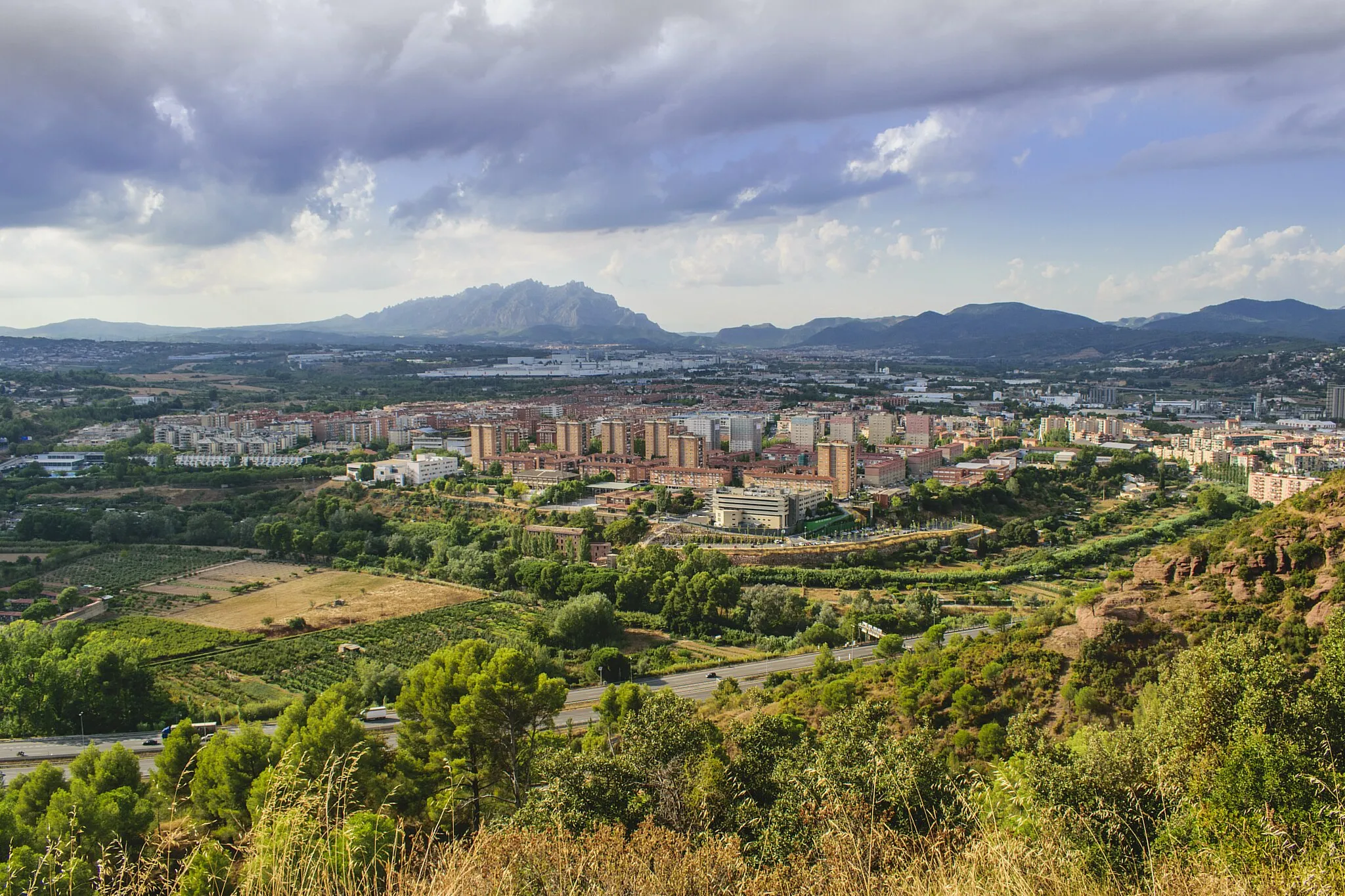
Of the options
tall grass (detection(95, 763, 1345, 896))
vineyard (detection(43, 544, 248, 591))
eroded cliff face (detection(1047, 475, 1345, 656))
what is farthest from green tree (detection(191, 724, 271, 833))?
vineyard (detection(43, 544, 248, 591))

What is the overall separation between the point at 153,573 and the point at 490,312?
4198 inches

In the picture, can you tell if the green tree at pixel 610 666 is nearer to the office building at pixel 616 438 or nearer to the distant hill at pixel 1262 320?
the office building at pixel 616 438

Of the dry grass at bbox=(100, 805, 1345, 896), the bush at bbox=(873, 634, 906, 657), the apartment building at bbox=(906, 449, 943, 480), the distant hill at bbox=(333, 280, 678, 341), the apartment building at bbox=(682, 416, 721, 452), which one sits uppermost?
the distant hill at bbox=(333, 280, 678, 341)

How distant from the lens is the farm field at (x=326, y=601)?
11.0m

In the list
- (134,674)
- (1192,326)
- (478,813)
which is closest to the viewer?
(478,813)

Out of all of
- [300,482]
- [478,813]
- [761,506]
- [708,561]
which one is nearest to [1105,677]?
[478,813]

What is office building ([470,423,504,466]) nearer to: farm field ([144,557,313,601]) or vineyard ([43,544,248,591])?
vineyard ([43,544,248,591])

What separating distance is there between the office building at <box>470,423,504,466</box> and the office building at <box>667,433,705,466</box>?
425 centimetres

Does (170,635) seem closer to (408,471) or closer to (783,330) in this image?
(408,471)

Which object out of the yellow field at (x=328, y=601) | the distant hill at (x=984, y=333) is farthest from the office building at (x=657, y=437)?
the distant hill at (x=984, y=333)

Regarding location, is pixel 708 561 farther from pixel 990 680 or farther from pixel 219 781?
pixel 219 781

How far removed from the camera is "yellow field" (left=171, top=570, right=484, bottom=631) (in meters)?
11.0

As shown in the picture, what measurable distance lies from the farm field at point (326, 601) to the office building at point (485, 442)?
827cm

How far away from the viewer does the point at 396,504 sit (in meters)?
17.0
